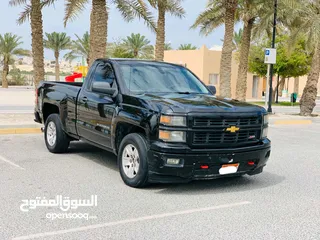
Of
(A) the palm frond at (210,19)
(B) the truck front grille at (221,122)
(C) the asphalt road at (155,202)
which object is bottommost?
(C) the asphalt road at (155,202)

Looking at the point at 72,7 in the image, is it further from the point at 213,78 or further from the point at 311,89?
the point at 213,78

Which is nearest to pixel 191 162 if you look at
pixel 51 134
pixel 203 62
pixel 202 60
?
pixel 51 134

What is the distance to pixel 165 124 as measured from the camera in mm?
5879

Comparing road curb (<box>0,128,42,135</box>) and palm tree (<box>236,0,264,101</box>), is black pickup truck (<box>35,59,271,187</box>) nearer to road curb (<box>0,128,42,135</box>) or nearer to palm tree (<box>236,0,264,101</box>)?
road curb (<box>0,128,42,135</box>)

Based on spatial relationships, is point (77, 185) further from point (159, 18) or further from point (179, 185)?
point (159, 18)

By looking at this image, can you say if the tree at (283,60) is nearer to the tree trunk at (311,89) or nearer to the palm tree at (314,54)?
the palm tree at (314,54)

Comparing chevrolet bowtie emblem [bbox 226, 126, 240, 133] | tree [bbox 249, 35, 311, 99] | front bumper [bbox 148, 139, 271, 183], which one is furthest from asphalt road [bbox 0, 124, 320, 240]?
tree [bbox 249, 35, 311, 99]

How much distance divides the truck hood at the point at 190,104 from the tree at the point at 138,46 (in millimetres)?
46726

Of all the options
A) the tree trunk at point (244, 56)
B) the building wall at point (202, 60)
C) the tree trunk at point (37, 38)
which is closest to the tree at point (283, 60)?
the tree trunk at point (244, 56)

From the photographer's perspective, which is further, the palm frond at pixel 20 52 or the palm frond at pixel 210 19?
the palm frond at pixel 20 52

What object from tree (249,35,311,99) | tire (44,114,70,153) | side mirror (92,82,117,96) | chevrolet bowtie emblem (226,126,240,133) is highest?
tree (249,35,311,99)

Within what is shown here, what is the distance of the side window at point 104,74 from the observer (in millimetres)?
7320

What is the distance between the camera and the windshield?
706 cm

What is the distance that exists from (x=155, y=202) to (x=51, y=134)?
407cm
